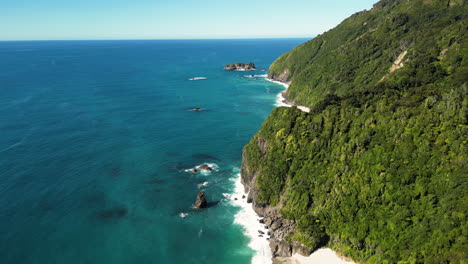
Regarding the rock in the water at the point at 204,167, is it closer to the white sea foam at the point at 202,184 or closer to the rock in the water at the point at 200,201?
the white sea foam at the point at 202,184

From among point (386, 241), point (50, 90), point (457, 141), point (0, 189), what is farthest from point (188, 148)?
point (50, 90)

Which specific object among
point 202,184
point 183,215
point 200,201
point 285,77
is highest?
point 285,77

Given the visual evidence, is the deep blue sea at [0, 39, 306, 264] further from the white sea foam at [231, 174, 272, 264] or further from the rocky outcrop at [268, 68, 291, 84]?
the rocky outcrop at [268, 68, 291, 84]

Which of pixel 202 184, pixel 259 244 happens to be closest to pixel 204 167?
pixel 202 184

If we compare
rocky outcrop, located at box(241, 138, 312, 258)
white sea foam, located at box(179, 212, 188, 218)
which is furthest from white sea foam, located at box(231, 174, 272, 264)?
white sea foam, located at box(179, 212, 188, 218)

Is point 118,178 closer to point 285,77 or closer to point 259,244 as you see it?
point 259,244

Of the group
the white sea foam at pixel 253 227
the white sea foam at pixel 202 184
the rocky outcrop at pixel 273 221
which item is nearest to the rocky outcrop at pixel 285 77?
the rocky outcrop at pixel 273 221
